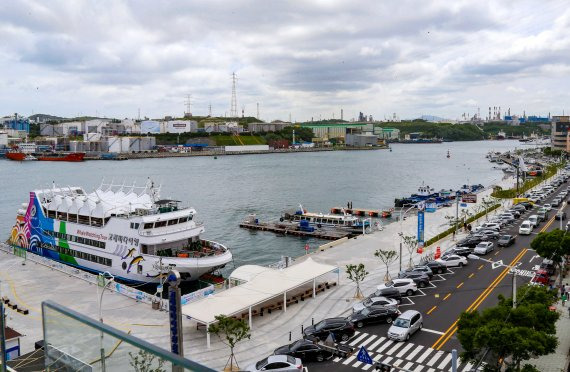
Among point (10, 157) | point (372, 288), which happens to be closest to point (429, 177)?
point (372, 288)

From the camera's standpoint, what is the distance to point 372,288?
83.3 feet

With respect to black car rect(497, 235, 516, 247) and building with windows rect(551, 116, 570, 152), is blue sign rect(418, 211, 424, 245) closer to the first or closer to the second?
black car rect(497, 235, 516, 247)

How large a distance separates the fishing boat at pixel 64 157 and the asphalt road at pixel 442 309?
153569 millimetres

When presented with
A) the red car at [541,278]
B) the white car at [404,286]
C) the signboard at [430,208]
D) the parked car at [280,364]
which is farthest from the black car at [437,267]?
the signboard at [430,208]

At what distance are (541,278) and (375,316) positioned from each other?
1045 cm

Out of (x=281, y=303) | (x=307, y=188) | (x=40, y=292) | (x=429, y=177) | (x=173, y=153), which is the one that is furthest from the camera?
(x=173, y=153)

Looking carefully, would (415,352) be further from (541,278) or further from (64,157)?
(64,157)

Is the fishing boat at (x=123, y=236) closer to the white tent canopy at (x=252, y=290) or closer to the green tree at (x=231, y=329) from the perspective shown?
the white tent canopy at (x=252, y=290)

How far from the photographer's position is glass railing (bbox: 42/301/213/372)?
14.5ft

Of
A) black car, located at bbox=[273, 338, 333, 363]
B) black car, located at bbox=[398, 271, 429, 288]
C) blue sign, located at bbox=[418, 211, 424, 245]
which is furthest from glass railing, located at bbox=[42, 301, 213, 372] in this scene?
blue sign, located at bbox=[418, 211, 424, 245]

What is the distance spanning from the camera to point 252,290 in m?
21.6

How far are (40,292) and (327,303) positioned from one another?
15357 millimetres

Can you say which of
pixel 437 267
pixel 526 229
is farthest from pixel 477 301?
pixel 526 229

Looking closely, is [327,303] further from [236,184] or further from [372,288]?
[236,184]
